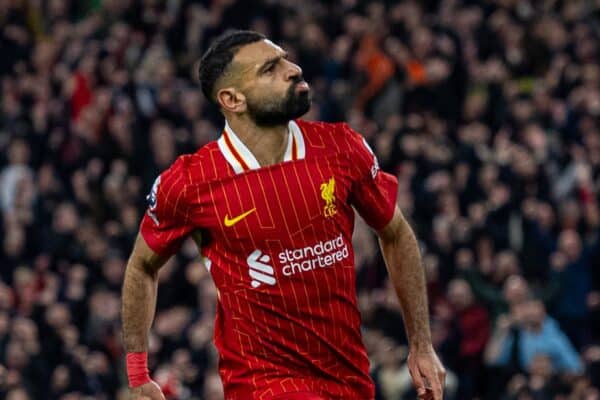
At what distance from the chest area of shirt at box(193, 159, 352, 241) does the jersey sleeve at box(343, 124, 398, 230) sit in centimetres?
14

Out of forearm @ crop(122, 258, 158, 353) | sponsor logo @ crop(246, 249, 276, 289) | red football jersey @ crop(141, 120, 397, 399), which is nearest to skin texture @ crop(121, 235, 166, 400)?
forearm @ crop(122, 258, 158, 353)

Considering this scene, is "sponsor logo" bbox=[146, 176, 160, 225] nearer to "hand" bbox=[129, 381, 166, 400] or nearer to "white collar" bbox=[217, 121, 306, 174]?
"white collar" bbox=[217, 121, 306, 174]

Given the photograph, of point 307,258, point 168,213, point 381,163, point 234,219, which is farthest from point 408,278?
point 381,163

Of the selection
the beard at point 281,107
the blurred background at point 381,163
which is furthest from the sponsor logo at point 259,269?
the blurred background at point 381,163

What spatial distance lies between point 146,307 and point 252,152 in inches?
30.7

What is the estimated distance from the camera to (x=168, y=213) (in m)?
6.79

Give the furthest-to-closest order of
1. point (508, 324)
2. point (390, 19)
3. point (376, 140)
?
point (390, 19) < point (376, 140) < point (508, 324)

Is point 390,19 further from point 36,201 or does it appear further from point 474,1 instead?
point 36,201

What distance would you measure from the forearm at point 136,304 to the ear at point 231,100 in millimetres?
731

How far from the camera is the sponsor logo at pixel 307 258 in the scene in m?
6.73

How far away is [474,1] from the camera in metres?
19.2

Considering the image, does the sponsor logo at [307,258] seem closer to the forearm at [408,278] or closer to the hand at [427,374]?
the forearm at [408,278]

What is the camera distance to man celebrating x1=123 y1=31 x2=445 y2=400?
22.1 ft

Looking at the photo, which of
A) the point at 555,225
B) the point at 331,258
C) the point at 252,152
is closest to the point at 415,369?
the point at 331,258
